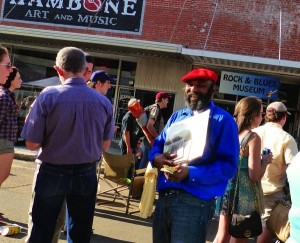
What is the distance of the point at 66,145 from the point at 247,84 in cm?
1089

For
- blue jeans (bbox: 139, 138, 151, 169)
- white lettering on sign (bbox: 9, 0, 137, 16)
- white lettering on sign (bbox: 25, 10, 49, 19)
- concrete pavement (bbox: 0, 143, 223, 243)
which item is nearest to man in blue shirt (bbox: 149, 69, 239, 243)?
concrete pavement (bbox: 0, 143, 223, 243)

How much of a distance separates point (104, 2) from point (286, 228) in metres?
12.1

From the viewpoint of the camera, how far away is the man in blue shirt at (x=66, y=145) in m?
3.12

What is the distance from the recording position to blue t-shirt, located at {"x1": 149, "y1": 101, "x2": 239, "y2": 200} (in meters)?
2.71

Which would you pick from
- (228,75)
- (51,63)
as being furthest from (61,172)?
(51,63)

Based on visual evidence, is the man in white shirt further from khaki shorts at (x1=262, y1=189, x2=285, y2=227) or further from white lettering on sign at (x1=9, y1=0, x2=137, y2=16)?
white lettering on sign at (x1=9, y1=0, x2=137, y2=16)

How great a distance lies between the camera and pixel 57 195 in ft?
10.6

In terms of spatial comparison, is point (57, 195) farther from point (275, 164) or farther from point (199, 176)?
point (275, 164)

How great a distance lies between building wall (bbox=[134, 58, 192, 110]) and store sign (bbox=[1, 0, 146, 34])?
59.6 inches

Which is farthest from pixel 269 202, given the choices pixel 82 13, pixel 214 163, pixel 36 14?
pixel 36 14

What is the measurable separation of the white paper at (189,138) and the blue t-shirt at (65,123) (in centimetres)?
Answer: 68

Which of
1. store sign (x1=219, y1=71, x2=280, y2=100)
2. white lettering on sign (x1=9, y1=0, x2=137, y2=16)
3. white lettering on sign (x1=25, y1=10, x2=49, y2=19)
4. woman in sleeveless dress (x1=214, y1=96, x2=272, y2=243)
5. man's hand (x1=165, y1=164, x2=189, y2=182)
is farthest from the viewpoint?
white lettering on sign (x1=25, y1=10, x2=49, y2=19)

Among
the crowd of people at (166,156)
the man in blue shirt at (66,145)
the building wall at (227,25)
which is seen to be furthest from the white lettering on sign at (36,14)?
the man in blue shirt at (66,145)

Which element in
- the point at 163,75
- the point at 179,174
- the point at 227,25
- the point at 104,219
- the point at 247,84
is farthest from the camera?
the point at 227,25
